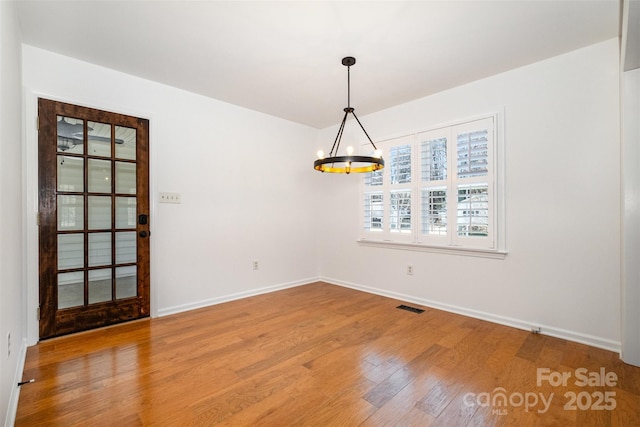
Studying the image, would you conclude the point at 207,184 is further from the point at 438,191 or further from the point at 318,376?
the point at 438,191

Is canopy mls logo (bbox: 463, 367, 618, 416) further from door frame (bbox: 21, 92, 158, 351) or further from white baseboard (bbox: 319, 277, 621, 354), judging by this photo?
door frame (bbox: 21, 92, 158, 351)

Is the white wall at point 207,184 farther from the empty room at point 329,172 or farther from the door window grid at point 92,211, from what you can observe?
the door window grid at point 92,211

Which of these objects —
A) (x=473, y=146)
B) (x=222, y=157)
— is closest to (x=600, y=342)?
(x=473, y=146)

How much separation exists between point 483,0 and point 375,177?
95.6 inches

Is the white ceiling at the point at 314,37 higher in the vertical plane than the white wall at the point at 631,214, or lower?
higher

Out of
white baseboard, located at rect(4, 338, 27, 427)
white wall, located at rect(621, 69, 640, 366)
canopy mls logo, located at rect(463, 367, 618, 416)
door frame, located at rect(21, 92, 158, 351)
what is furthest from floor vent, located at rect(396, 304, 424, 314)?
door frame, located at rect(21, 92, 158, 351)

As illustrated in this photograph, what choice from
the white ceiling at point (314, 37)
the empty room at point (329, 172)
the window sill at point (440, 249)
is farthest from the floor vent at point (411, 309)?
the white ceiling at point (314, 37)

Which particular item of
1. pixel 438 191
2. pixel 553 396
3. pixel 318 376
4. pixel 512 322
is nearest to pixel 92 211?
pixel 318 376

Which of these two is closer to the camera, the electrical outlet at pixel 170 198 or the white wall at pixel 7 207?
the white wall at pixel 7 207

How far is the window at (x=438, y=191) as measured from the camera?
10.7 ft

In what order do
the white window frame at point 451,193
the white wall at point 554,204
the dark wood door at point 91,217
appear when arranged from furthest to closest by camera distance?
1. the white window frame at point 451,193
2. the dark wood door at point 91,217
3. the white wall at point 554,204

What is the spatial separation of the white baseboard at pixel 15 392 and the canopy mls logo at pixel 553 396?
257 centimetres

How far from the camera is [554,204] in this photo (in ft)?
9.30

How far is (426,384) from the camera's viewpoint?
6.75 feet
